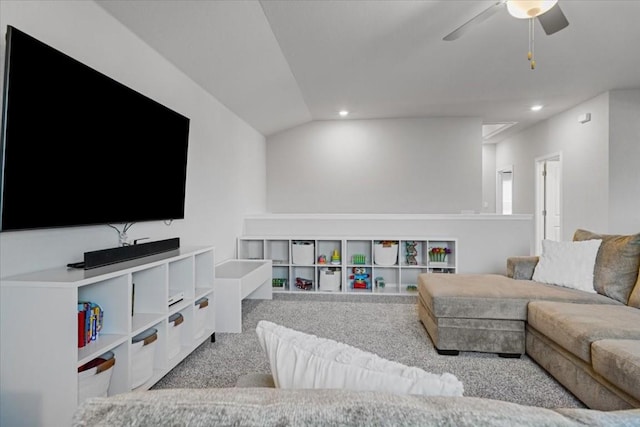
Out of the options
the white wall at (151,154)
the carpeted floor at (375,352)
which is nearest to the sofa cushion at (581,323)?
the carpeted floor at (375,352)

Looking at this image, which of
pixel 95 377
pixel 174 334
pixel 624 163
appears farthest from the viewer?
pixel 624 163

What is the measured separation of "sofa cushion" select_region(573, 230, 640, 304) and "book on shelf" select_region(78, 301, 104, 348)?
3282 millimetres

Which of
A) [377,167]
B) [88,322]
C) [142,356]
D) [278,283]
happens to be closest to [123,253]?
[88,322]

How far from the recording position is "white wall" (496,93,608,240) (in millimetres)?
4395

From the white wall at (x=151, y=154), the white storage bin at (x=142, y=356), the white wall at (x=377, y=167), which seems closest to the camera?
the white wall at (x=151, y=154)

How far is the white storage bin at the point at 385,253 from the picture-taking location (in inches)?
178

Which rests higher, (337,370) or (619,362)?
(337,370)

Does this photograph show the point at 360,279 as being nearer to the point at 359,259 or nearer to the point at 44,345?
the point at 359,259

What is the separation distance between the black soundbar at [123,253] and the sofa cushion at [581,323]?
254cm

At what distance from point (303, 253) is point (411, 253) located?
143 centimetres

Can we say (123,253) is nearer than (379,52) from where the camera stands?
Yes

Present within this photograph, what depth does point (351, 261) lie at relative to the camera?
4805mm

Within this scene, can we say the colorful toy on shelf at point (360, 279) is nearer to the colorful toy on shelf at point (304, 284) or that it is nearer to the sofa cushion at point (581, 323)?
the colorful toy on shelf at point (304, 284)

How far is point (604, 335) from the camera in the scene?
1872 mm
